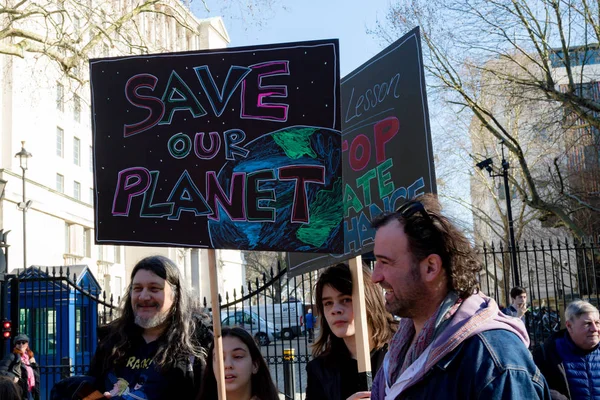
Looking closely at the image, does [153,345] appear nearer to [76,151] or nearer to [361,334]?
[361,334]

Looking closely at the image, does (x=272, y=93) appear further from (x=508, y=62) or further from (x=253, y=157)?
(x=508, y=62)

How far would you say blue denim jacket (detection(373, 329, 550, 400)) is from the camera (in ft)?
5.94

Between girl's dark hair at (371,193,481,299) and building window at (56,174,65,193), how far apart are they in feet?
129

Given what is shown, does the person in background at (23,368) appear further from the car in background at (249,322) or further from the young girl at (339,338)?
the young girl at (339,338)

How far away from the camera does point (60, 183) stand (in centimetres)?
3934

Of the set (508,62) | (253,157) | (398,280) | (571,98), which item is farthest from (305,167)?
(508,62)

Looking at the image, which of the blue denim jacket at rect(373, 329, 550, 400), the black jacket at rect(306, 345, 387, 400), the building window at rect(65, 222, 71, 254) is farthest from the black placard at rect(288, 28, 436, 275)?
the building window at rect(65, 222, 71, 254)

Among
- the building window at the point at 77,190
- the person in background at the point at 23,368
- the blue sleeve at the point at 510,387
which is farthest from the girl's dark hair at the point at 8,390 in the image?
the building window at the point at 77,190

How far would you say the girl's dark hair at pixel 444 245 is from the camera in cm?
216

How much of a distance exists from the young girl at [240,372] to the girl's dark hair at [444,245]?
72.8 inches

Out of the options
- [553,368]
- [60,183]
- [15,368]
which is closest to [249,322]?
[15,368]

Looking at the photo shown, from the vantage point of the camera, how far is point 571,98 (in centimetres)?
1585

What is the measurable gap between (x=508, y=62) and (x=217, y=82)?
16456 millimetres

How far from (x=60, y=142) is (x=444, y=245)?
1575 inches
